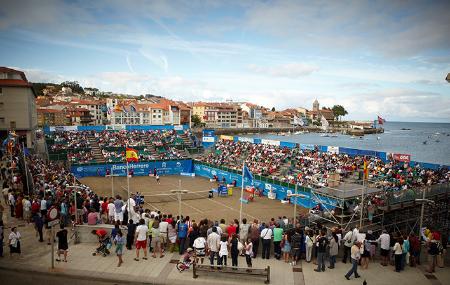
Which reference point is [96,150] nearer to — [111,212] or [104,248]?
[111,212]

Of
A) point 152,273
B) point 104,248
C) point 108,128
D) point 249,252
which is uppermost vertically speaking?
point 108,128

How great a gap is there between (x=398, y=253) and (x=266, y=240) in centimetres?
444

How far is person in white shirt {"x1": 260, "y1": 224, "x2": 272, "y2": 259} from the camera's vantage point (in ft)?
38.1

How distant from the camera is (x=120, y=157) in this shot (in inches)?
1625

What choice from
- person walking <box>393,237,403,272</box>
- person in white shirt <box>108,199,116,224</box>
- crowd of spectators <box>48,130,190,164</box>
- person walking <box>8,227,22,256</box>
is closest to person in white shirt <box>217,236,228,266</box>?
person walking <box>393,237,403,272</box>

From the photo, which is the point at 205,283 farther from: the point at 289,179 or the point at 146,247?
→ the point at 289,179

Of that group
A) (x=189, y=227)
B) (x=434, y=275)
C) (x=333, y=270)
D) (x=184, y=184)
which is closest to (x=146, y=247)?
(x=189, y=227)

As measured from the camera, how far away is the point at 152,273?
414 inches

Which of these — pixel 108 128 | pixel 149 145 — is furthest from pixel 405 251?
pixel 108 128

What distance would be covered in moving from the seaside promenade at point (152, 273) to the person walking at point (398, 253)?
10.2 inches

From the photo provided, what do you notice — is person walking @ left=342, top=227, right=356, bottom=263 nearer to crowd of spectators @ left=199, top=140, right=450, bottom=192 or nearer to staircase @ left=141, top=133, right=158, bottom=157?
crowd of spectators @ left=199, top=140, right=450, bottom=192

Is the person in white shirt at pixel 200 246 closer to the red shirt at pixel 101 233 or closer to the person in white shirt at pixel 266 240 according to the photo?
the person in white shirt at pixel 266 240

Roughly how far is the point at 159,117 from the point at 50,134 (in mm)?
65754

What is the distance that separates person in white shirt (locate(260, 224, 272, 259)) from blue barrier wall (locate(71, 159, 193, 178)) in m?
30.5
